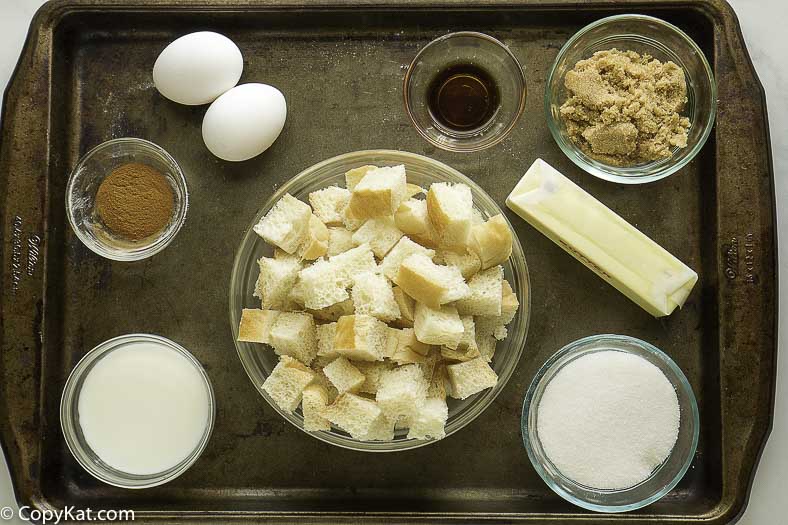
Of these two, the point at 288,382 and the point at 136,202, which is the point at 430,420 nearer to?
the point at 288,382

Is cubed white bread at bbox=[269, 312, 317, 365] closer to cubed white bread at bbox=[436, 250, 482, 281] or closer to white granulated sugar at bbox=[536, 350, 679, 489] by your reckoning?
cubed white bread at bbox=[436, 250, 482, 281]

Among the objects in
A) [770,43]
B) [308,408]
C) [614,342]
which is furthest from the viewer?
[770,43]

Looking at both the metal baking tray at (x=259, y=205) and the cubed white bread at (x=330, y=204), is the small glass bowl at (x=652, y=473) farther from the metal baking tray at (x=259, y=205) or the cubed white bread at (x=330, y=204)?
the cubed white bread at (x=330, y=204)

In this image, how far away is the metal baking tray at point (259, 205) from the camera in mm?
1743

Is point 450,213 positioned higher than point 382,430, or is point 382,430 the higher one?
point 450,213

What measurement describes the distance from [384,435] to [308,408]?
202mm

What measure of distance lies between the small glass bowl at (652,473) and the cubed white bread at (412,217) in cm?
47

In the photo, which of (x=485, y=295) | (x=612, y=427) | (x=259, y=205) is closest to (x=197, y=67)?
(x=259, y=205)

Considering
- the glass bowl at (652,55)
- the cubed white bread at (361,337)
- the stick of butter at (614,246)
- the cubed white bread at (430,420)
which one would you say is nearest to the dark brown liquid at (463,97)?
the glass bowl at (652,55)

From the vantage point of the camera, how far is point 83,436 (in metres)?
1.77

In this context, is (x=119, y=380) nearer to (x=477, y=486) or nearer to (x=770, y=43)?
(x=477, y=486)

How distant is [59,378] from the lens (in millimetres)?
1800

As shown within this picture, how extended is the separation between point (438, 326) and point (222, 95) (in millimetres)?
826

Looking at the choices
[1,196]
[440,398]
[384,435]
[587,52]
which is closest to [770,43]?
[587,52]
